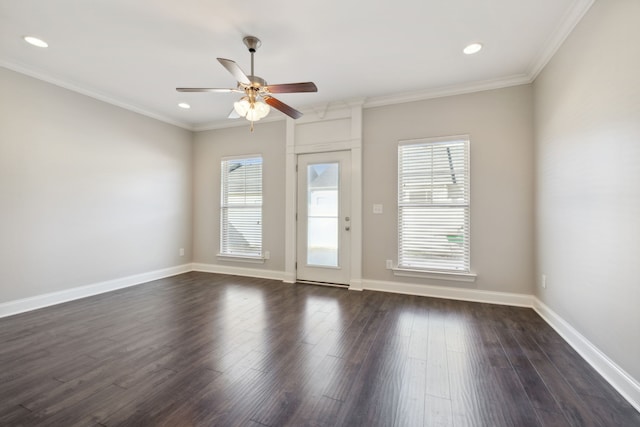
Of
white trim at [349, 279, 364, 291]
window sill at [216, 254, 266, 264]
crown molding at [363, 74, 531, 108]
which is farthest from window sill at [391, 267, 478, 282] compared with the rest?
crown molding at [363, 74, 531, 108]

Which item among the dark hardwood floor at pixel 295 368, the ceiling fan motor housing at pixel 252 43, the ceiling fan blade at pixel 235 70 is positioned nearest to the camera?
the dark hardwood floor at pixel 295 368

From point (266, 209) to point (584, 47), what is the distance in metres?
4.38

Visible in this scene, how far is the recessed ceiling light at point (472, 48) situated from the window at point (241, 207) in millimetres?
3487

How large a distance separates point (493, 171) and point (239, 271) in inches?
174

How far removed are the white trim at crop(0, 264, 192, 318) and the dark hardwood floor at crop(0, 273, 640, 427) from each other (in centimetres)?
17

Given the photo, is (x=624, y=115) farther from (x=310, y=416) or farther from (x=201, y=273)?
(x=201, y=273)

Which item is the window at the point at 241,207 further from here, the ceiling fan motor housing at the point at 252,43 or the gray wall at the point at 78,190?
the ceiling fan motor housing at the point at 252,43

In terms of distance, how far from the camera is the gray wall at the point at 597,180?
5.95 ft

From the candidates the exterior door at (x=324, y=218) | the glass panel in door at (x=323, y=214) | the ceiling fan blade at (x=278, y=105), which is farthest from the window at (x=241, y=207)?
the ceiling fan blade at (x=278, y=105)

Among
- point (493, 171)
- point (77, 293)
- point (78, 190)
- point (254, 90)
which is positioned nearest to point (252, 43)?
point (254, 90)

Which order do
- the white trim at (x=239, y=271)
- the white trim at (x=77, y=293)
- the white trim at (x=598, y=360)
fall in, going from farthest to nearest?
1. the white trim at (x=239, y=271)
2. the white trim at (x=77, y=293)
3. the white trim at (x=598, y=360)

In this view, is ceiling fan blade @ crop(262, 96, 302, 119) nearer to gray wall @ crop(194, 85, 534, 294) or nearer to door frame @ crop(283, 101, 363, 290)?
door frame @ crop(283, 101, 363, 290)

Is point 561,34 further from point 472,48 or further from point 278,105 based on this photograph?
point 278,105

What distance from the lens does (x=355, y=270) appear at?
430 cm
